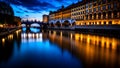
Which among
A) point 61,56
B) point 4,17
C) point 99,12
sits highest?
point 99,12

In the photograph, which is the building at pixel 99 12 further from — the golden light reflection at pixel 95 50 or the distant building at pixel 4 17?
the distant building at pixel 4 17

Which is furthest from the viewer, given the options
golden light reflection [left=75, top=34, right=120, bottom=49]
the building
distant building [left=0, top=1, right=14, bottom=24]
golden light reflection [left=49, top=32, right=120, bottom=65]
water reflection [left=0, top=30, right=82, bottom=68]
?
distant building [left=0, top=1, right=14, bottom=24]

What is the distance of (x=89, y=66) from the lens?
15.4 metres

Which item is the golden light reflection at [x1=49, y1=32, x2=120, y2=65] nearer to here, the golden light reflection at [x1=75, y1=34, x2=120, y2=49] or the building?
the golden light reflection at [x1=75, y1=34, x2=120, y2=49]

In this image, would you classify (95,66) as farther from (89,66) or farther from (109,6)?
(109,6)

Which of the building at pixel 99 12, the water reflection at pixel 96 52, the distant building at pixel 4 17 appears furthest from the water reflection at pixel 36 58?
the distant building at pixel 4 17

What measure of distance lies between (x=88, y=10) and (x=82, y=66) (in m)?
82.4

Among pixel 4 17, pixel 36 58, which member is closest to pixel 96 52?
pixel 36 58

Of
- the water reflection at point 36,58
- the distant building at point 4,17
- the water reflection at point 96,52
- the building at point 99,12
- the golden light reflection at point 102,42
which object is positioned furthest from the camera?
the distant building at point 4,17

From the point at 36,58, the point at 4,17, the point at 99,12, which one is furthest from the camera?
the point at 4,17

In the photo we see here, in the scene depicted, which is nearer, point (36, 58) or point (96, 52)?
point (36, 58)

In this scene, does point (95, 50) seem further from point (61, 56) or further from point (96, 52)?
point (61, 56)

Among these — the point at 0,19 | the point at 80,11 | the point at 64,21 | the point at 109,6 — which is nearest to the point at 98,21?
the point at 109,6

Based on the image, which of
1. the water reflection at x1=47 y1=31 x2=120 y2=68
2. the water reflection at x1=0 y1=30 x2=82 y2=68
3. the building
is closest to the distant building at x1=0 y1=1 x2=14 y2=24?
the building
